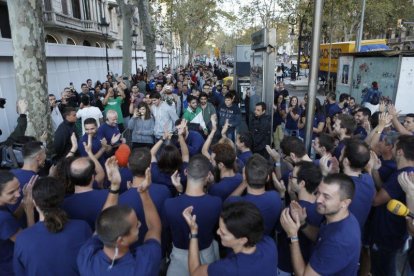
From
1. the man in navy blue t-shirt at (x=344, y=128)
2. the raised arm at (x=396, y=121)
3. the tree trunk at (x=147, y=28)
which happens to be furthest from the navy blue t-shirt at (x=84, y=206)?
the tree trunk at (x=147, y=28)

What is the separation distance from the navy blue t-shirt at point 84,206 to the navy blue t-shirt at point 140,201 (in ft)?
0.70

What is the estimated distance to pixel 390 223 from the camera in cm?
304

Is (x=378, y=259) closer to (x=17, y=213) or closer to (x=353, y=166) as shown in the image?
(x=353, y=166)

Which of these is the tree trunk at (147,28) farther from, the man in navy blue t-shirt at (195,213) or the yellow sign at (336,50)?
Result: the man in navy blue t-shirt at (195,213)

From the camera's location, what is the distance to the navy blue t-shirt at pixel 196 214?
2.61 meters

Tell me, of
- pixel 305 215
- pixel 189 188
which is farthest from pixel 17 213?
pixel 305 215

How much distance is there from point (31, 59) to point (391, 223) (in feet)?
18.9

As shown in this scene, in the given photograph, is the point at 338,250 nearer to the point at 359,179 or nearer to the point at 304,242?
the point at 304,242

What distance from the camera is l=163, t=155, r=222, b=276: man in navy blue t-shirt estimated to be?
2.61 meters

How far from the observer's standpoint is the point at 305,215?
8.00 ft

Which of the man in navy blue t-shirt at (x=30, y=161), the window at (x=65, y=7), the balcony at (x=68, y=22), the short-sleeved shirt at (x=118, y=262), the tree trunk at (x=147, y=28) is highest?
the window at (x=65, y=7)

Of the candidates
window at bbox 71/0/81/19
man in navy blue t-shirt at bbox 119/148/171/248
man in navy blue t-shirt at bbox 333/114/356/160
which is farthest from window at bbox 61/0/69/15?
man in navy blue t-shirt at bbox 119/148/171/248

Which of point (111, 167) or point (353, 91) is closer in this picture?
point (111, 167)

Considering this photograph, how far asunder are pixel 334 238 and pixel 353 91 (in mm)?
12790
